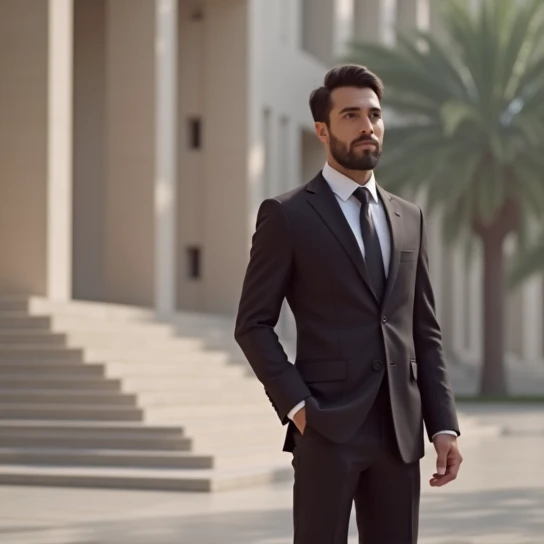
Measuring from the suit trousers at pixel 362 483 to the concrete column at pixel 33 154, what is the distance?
13.2 meters

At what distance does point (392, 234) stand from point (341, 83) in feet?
1.51

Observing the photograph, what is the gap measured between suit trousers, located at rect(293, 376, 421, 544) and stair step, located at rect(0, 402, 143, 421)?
33.1ft

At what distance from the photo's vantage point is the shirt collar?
4094 millimetres

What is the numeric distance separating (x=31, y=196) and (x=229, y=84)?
779 centimetres

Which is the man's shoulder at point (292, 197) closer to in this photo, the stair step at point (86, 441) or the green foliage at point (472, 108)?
the stair step at point (86, 441)

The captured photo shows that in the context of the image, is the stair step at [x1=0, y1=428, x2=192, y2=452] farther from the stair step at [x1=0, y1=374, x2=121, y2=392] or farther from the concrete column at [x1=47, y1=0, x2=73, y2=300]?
the concrete column at [x1=47, y1=0, x2=73, y2=300]

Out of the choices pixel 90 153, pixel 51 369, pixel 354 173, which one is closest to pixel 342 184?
pixel 354 173

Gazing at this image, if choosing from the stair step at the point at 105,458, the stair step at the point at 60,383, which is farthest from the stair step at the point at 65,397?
the stair step at the point at 105,458

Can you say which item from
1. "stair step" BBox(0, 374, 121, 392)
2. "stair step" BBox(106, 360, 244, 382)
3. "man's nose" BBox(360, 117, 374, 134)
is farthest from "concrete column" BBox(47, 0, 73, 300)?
"man's nose" BBox(360, 117, 374, 134)

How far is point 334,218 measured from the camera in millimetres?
4051

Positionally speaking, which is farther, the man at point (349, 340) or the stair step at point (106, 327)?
the stair step at point (106, 327)

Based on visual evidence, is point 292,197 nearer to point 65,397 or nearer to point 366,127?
point 366,127

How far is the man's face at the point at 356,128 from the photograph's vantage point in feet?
13.0

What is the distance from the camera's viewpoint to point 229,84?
79.0ft
